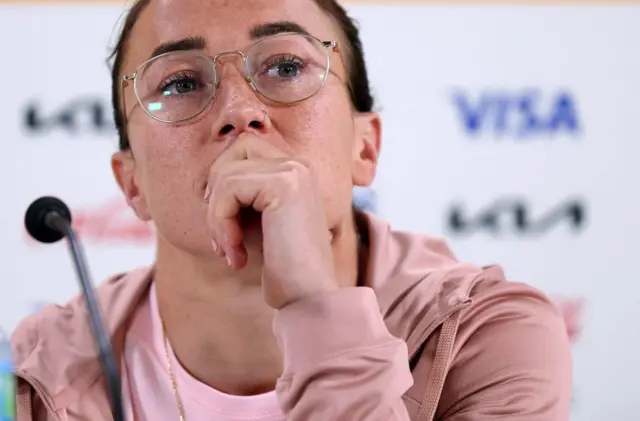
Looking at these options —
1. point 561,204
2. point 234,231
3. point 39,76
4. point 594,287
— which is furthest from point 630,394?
point 39,76

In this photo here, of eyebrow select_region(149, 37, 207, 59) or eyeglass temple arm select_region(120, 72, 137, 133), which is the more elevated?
eyebrow select_region(149, 37, 207, 59)

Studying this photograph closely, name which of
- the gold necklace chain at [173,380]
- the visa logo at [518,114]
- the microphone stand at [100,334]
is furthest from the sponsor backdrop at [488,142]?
the microphone stand at [100,334]

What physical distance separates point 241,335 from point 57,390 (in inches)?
11.1

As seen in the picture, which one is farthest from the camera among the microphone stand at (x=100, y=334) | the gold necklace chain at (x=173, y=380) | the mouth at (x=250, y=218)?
the gold necklace chain at (x=173, y=380)

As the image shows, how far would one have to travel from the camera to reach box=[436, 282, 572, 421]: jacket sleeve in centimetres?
121

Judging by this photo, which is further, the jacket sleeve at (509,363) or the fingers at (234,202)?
the jacket sleeve at (509,363)

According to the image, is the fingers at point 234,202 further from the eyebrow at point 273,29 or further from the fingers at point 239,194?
the eyebrow at point 273,29

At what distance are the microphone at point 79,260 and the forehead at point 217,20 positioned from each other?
0.37 meters

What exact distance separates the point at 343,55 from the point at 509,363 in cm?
54

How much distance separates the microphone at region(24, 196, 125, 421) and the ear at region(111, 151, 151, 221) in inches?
15.8

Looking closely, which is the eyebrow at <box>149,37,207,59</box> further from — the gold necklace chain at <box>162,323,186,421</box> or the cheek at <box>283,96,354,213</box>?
the gold necklace chain at <box>162,323,186,421</box>

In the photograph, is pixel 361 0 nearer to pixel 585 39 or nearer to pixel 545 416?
pixel 585 39

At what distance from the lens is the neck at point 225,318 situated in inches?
53.0

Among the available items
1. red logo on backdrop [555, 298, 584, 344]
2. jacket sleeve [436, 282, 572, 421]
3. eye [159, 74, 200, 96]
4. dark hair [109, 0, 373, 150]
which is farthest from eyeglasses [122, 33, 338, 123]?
red logo on backdrop [555, 298, 584, 344]
